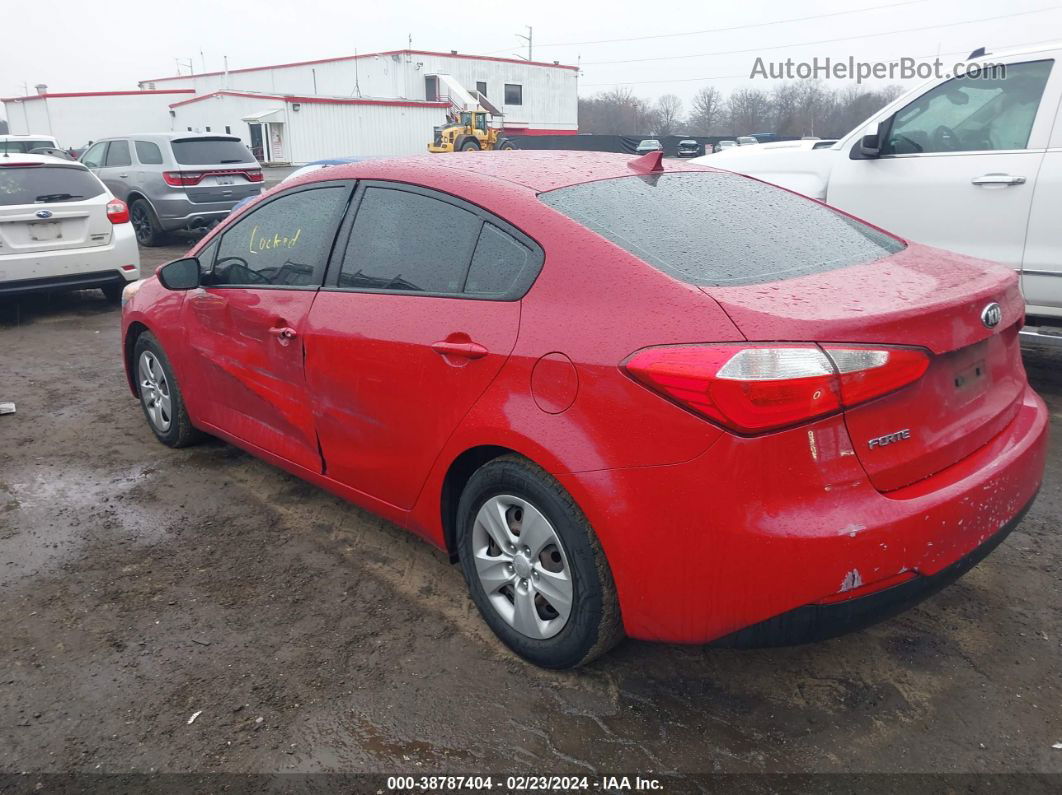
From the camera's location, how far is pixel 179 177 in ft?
41.2

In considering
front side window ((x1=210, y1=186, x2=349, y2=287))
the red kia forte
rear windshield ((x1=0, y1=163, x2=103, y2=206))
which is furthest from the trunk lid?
rear windshield ((x1=0, y1=163, x2=103, y2=206))

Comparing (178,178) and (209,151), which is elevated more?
(209,151)

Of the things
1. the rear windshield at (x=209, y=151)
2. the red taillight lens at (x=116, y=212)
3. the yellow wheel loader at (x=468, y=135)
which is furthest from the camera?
the yellow wheel loader at (x=468, y=135)

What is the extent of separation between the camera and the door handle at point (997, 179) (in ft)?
16.0

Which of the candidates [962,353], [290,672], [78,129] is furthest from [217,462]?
[78,129]

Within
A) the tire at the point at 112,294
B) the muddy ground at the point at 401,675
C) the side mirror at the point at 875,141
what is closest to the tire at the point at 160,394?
the muddy ground at the point at 401,675

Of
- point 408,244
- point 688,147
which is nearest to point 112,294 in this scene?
point 408,244

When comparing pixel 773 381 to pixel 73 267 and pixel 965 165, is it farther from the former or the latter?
pixel 73 267

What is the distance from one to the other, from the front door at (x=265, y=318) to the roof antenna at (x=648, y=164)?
44.3 inches

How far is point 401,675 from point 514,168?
5.83ft

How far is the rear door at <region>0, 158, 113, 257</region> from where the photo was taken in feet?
24.6

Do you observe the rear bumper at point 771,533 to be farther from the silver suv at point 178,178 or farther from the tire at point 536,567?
the silver suv at point 178,178

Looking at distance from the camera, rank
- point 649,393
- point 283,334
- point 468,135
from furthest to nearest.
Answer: point 468,135, point 283,334, point 649,393

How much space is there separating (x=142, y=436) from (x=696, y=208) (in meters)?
3.69
